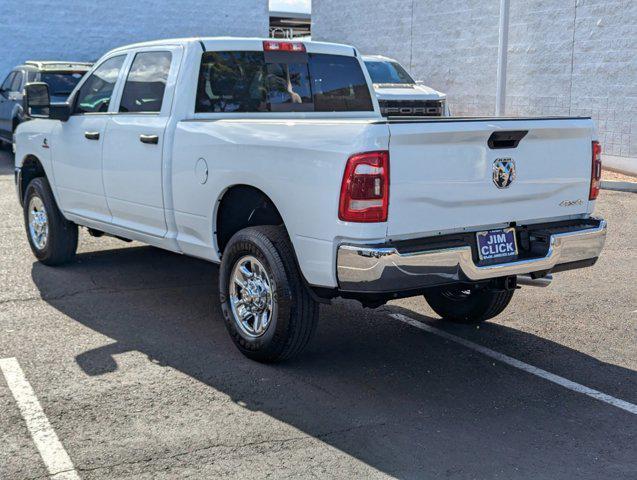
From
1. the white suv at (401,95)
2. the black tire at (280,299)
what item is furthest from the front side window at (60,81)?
the black tire at (280,299)

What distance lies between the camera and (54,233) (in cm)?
801

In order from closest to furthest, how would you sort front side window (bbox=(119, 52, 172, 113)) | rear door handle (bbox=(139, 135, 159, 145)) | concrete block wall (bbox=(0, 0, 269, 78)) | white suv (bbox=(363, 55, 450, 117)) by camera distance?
rear door handle (bbox=(139, 135, 159, 145))
front side window (bbox=(119, 52, 172, 113))
white suv (bbox=(363, 55, 450, 117))
concrete block wall (bbox=(0, 0, 269, 78))

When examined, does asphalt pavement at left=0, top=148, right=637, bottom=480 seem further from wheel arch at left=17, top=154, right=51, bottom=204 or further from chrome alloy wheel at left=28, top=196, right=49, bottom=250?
wheel arch at left=17, top=154, right=51, bottom=204

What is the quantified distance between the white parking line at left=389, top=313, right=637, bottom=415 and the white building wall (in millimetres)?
10459

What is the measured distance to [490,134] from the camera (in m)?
5.04

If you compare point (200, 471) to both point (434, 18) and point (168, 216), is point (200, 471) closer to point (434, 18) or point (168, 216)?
point (168, 216)

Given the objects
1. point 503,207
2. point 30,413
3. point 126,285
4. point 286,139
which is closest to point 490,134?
point 503,207

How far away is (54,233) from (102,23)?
19.8 metres

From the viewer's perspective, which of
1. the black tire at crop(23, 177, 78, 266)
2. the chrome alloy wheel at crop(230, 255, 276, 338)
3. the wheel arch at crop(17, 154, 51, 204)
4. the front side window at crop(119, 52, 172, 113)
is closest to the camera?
the chrome alloy wheel at crop(230, 255, 276, 338)

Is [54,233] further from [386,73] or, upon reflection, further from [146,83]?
[386,73]

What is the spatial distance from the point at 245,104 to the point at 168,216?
3.29 feet

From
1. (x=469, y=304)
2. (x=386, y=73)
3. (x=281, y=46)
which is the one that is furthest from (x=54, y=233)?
(x=386, y=73)

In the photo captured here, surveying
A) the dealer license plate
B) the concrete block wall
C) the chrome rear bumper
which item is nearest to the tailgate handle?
the dealer license plate

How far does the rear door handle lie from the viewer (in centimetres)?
630
